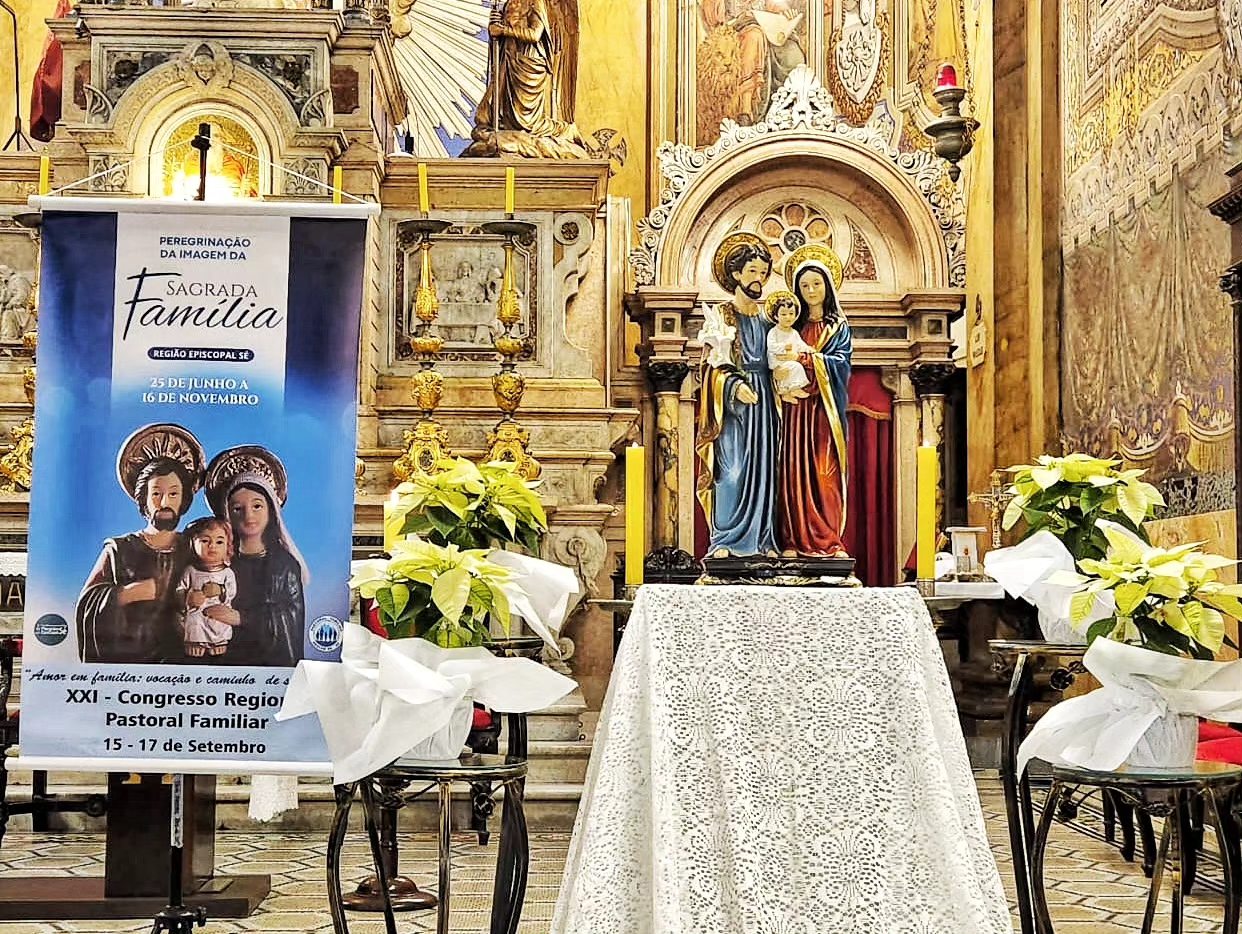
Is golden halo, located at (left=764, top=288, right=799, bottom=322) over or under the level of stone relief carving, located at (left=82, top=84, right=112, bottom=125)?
under

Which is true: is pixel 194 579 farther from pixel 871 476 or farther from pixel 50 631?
pixel 871 476

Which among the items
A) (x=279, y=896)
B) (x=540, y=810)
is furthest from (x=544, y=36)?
(x=279, y=896)

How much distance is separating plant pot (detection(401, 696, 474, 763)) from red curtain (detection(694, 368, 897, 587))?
7461 mm

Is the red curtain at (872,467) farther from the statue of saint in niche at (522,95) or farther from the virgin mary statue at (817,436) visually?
the virgin mary statue at (817,436)

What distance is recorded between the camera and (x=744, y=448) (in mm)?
4109

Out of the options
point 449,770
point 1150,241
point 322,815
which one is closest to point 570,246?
point 1150,241

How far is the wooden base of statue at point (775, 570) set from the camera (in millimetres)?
3728

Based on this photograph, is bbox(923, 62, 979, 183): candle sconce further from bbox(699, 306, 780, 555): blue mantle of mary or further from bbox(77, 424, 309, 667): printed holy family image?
bbox(77, 424, 309, 667): printed holy family image

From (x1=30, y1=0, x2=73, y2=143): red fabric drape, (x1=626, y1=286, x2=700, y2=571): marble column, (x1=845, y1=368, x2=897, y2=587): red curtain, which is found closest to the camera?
(x1=30, y1=0, x2=73, y2=143): red fabric drape

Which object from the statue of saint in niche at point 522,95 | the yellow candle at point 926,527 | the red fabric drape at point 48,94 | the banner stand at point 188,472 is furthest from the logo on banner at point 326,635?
the red fabric drape at point 48,94

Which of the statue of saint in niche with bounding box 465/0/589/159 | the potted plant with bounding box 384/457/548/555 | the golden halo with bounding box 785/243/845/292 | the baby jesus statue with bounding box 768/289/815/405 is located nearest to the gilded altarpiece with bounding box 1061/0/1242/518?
the statue of saint in niche with bounding box 465/0/589/159

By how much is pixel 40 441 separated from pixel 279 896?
2098mm

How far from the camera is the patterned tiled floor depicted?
15.1 feet

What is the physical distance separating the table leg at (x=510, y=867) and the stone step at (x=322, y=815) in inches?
117
